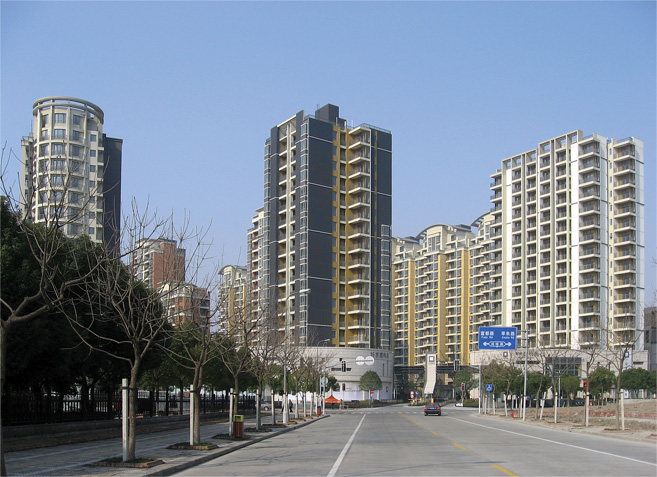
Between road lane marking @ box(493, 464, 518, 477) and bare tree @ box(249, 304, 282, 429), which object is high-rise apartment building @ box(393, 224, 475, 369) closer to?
bare tree @ box(249, 304, 282, 429)

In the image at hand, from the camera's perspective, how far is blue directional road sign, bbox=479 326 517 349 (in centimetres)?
5956

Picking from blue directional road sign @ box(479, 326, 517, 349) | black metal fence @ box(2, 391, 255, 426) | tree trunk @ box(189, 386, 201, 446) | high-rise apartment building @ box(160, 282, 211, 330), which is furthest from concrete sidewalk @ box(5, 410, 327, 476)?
blue directional road sign @ box(479, 326, 517, 349)

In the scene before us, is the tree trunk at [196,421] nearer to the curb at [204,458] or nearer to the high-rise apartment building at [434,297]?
the curb at [204,458]

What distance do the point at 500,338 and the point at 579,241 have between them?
54.7 metres

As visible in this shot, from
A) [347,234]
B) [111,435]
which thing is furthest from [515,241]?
[111,435]

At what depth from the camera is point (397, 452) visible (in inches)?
885

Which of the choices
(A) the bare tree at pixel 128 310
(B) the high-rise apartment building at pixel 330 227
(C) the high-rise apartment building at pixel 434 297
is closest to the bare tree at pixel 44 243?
(A) the bare tree at pixel 128 310

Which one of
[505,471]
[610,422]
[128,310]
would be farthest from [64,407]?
[610,422]

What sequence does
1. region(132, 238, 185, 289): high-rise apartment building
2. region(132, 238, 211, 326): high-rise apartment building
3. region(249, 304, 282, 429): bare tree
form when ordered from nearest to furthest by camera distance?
region(132, 238, 185, 289): high-rise apartment building
region(132, 238, 211, 326): high-rise apartment building
region(249, 304, 282, 429): bare tree

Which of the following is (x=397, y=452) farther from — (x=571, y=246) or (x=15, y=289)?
(x=571, y=246)

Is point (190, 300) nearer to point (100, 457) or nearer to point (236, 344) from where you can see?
point (100, 457)

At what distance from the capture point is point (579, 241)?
355 feet

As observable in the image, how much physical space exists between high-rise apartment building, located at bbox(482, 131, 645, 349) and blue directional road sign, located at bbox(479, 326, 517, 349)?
45279 mm

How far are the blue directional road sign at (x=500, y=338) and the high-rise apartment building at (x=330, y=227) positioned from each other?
48.9 meters
